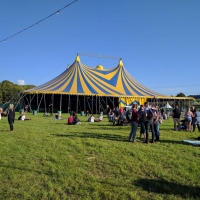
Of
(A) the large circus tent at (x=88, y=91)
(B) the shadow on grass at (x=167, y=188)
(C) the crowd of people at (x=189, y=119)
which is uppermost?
(A) the large circus tent at (x=88, y=91)

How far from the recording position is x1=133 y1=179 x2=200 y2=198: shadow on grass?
3.56 metres

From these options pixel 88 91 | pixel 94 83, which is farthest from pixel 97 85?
pixel 88 91

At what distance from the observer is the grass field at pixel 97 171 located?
3566 mm

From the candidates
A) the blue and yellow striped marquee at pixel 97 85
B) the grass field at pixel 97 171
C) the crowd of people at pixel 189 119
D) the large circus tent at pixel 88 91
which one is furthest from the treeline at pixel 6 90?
the grass field at pixel 97 171

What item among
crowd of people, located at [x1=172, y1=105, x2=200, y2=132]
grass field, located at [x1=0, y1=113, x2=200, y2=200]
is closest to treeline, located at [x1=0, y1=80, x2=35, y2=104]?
crowd of people, located at [x1=172, y1=105, x2=200, y2=132]

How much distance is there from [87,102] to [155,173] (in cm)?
1919

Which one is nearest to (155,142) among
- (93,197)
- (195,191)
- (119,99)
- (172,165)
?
(172,165)

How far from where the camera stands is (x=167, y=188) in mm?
3705

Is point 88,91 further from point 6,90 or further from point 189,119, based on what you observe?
point 6,90

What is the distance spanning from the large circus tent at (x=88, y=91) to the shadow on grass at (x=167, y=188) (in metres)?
16.7

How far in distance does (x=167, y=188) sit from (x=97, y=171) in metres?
1.28

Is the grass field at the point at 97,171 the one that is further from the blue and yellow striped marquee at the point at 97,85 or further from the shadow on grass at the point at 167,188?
the blue and yellow striped marquee at the point at 97,85

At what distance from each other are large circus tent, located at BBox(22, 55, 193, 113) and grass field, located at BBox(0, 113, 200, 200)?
14790 mm

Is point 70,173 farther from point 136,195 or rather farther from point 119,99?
point 119,99
